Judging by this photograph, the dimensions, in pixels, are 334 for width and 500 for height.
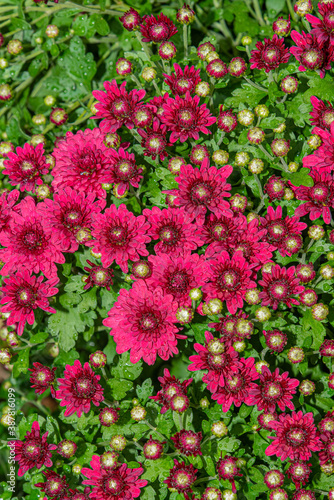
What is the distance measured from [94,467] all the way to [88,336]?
606mm

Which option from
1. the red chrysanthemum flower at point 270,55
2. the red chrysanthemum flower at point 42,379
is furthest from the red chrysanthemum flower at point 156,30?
the red chrysanthemum flower at point 42,379

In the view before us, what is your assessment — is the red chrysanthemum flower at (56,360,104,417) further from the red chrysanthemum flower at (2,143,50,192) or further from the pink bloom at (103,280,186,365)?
the red chrysanthemum flower at (2,143,50,192)

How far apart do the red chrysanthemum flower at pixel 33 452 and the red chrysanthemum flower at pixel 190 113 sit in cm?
147

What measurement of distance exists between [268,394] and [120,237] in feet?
2.90

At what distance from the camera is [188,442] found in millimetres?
1825

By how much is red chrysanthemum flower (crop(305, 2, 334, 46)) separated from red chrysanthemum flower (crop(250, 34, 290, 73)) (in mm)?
149

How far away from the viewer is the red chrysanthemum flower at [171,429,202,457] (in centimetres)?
182

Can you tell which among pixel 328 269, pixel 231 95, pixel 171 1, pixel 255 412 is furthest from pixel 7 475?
pixel 171 1

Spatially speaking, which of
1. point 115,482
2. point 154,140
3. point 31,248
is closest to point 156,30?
point 154,140

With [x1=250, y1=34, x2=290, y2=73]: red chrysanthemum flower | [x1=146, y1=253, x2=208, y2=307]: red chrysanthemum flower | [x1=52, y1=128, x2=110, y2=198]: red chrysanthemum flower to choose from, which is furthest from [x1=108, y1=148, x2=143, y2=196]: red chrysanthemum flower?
[x1=250, y1=34, x2=290, y2=73]: red chrysanthemum flower

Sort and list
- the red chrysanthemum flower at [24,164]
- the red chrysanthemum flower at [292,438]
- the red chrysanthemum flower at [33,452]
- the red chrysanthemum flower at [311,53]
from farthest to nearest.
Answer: the red chrysanthemum flower at [24,164]
the red chrysanthemum flower at [33,452]
the red chrysanthemum flower at [311,53]
the red chrysanthemum flower at [292,438]

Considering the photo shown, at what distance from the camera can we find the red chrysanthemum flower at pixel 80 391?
76.8 inches

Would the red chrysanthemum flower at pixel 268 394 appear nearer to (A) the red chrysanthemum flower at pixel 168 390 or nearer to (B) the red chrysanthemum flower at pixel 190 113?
(A) the red chrysanthemum flower at pixel 168 390

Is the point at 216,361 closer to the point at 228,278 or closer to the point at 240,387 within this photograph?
the point at 240,387
